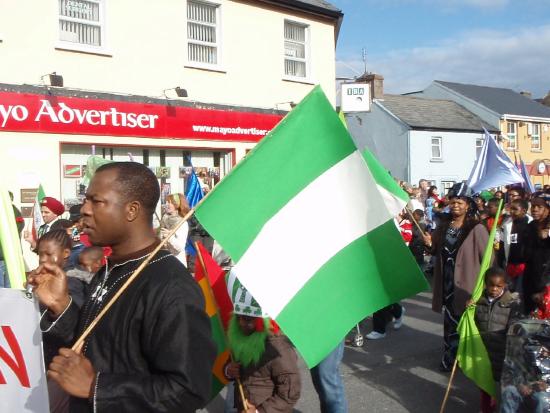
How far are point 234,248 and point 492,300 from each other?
11.1ft

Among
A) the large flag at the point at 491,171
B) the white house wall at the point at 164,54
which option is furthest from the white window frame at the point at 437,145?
the large flag at the point at 491,171

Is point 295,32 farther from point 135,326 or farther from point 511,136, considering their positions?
point 511,136

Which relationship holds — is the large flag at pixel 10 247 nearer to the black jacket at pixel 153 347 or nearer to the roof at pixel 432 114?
the black jacket at pixel 153 347

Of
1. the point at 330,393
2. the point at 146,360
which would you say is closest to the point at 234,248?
the point at 146,360

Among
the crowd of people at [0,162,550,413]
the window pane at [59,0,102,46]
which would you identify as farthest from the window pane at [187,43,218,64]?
the crowd of people at [0,162,550,413]

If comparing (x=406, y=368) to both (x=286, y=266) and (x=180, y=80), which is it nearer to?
(x=286, y=266)

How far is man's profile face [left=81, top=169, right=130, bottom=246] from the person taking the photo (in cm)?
239

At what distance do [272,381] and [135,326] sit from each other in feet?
6.75

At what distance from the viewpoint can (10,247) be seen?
109 inches

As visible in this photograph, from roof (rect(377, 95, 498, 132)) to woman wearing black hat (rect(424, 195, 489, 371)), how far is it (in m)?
25.4

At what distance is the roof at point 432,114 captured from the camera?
32562mm

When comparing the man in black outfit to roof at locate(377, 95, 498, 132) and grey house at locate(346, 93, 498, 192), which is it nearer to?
grey house at locate(346, 93, 498, 192)

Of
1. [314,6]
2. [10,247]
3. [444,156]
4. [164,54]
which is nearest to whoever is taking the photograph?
[10,247]

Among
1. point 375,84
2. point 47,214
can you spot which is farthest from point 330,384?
point 375,84
